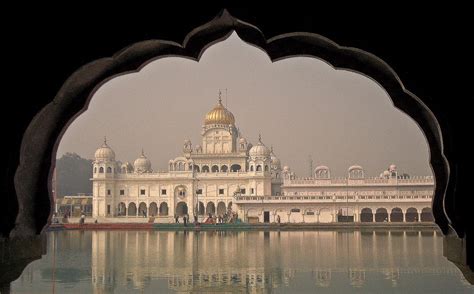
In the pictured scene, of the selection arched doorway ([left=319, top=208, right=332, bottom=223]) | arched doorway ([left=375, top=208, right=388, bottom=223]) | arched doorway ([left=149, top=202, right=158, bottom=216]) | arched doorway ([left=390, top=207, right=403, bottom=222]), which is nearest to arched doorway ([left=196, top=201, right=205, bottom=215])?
arched doorway ([left=149, top=202, right=158, bottom=216])

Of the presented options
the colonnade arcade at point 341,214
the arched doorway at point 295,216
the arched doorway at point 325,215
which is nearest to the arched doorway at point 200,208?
the colonnade arcade at point 341,214

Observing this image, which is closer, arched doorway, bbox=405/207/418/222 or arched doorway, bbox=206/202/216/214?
arched doorway, bbox=405/207/418/222

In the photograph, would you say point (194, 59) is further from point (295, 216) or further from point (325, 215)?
point (325, 215)

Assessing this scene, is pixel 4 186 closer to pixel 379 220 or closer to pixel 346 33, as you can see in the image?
pixel 346 33

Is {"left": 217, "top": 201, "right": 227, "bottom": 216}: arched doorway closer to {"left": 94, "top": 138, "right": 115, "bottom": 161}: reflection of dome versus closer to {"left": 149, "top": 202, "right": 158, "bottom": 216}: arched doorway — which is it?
{"left": 149, "top": 202, "right": 158, "bottom": 216}: arched doorway

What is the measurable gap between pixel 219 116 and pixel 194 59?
156 feet

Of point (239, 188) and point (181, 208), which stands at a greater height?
point (239, 188)

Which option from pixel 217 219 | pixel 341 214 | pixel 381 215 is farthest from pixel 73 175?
pixel 381 215

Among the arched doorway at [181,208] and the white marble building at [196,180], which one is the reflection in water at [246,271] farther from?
the arched doorway at [181,208]

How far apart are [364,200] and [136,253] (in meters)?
23.5

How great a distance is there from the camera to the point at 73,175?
3046 inches

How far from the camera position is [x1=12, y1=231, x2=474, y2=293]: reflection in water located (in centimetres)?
1312

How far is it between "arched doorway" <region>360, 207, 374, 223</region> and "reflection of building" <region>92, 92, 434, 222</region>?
2.5 inches

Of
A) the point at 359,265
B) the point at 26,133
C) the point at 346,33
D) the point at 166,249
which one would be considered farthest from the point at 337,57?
the point at 166,249
